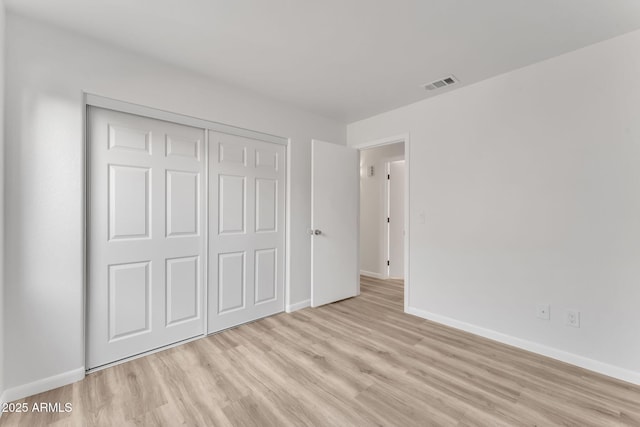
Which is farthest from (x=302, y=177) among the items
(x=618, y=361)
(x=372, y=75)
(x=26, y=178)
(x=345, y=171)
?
(x=618, y=361)

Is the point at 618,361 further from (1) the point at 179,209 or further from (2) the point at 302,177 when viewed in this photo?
(1) the point at 179,209

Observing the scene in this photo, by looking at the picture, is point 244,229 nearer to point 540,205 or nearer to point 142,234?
point 142,234

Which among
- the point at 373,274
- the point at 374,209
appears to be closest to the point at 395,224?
the point at 374,209

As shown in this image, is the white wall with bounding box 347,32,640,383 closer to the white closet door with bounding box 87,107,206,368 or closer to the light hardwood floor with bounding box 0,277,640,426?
the light hardwood floor with bounding box 0,277,640,426

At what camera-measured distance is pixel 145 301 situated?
2.18 meters

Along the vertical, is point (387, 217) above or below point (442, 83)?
below

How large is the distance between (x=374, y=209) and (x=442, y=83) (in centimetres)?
263

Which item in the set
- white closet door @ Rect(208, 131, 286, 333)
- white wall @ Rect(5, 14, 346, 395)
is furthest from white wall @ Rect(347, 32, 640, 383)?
white wall @ Rect(5, 14, 346, 395)

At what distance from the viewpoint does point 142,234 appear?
217 cm

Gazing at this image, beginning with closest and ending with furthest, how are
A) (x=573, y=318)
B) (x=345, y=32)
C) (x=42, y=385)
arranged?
(x=42, y=385) → (x=345, y=32) → (x=573, y=318)

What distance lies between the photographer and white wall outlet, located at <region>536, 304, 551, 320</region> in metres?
2.17

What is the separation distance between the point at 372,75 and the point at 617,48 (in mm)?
1706

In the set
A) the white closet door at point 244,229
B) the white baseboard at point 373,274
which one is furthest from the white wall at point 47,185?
the white baseboard at point 373,274

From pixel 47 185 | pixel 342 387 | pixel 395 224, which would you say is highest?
pixel 47 185
